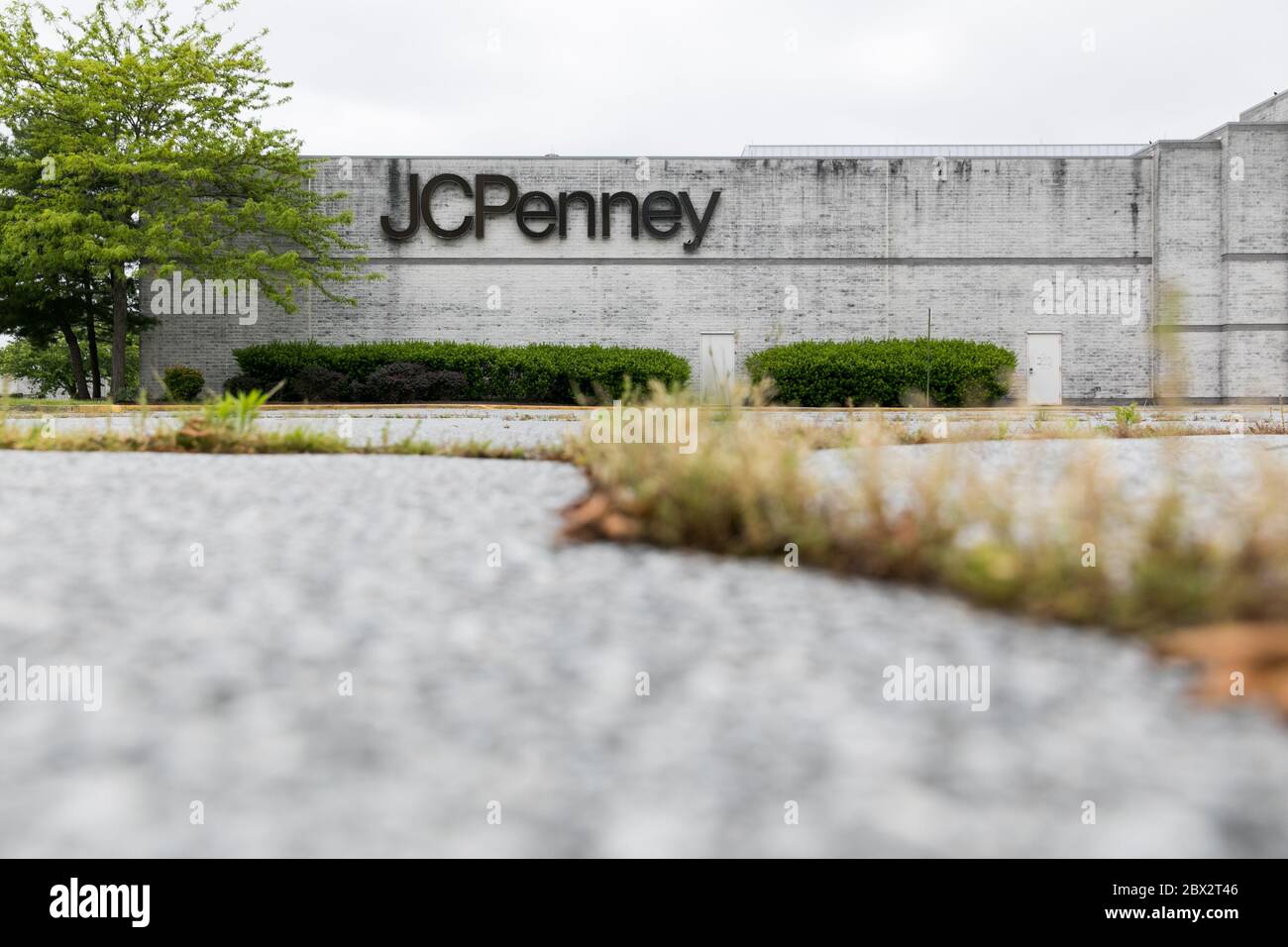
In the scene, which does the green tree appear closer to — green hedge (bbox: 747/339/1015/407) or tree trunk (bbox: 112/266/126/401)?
tree trunk (bbox: 112/266/126/401)

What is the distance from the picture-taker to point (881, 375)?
848 inches

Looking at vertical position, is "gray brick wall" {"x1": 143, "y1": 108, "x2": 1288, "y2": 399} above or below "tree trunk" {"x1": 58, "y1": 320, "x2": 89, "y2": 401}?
above

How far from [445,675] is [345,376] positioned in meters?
20.4

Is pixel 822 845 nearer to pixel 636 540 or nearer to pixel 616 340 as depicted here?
pixel 636 540

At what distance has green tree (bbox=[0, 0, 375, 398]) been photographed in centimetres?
2009

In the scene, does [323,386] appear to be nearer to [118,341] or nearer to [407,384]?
[407,384]

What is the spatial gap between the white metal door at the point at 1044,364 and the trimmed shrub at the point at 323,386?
55.3 ft

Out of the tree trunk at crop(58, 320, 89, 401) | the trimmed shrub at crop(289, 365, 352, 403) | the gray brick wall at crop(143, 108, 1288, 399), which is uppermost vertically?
the gray brick wall at crop(143, 108, 1288, 399)

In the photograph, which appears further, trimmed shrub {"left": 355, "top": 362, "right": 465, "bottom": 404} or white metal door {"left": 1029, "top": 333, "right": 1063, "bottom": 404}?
white metal door {"left": 1029, "top": 333, "right": 1063, "bottom": 404}

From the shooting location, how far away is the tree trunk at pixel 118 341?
70.8 feet

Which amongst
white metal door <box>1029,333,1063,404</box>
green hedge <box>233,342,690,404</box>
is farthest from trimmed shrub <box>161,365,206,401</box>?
white metal door <box>1029,333,1063,404</box>

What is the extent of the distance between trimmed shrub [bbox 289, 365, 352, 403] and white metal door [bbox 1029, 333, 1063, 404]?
55.3 feet

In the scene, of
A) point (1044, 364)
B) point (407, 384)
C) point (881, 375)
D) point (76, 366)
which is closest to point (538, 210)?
point (407, 384)

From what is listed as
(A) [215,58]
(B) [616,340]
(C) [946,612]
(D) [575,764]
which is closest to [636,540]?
(C) [946,612]
